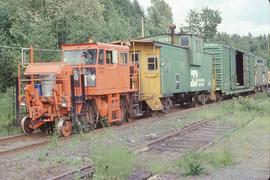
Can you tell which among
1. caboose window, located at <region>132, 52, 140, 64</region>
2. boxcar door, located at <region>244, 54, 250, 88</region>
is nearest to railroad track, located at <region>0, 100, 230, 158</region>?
caboose window, located at <region>132, 52, 140, 64</region>

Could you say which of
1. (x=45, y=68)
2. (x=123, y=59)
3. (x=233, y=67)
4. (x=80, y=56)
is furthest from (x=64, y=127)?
(x=233, y=67)

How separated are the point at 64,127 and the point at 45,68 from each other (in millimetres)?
1955

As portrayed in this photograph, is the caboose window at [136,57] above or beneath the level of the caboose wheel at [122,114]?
above

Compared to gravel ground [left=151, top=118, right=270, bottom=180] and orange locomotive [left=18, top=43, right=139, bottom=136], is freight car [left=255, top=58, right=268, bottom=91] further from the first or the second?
gravel ground [left=151, top=118, right=270, bottom=180]

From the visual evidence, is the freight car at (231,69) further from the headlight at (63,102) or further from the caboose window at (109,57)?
the headlight at (63,102)

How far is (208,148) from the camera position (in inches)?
431

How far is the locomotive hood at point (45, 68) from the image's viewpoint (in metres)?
14.0

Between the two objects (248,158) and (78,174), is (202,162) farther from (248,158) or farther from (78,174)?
(78,174)

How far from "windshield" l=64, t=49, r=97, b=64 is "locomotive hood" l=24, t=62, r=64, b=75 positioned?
4.22 ft

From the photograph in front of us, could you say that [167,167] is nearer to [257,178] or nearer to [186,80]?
[257,178]

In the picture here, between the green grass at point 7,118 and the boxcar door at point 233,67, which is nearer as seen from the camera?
the green grass at point 7,118

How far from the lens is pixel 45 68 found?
14281 millimetres

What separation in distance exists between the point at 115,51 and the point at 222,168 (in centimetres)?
841

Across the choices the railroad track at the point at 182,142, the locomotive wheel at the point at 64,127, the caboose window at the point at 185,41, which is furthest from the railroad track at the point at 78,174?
the caboose window at the point at 185,41
